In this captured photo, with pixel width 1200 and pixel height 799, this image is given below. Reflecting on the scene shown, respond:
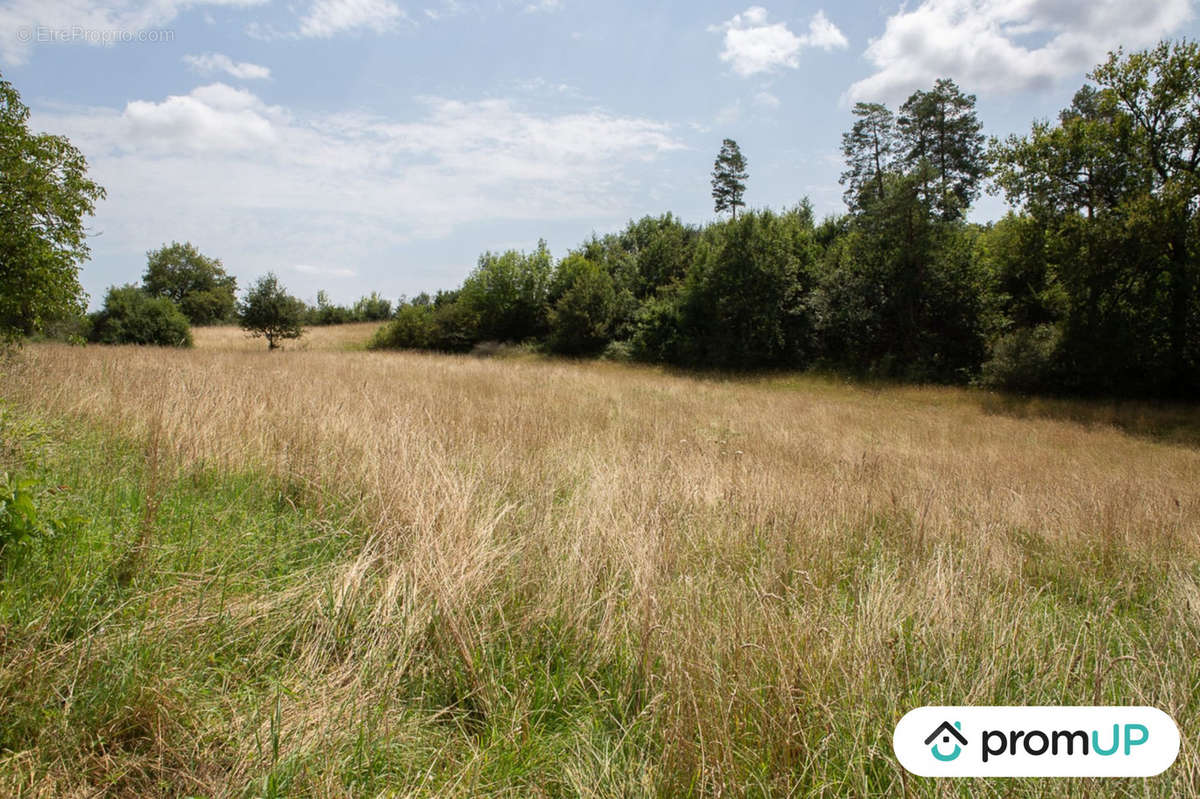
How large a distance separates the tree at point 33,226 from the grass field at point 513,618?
769 cm

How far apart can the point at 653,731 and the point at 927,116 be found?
45.5 metres

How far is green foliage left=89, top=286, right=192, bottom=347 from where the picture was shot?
110ft

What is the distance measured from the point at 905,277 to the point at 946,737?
27.1 m

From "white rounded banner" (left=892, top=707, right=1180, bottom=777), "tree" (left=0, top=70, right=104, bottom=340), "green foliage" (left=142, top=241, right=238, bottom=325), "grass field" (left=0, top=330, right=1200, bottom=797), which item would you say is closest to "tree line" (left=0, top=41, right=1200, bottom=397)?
"tree" (left=0, top=70, right=104, bottom=340)

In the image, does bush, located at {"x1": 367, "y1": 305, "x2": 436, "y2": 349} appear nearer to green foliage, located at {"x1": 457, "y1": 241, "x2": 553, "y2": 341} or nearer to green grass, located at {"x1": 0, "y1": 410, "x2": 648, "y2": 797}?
green foliage, located at {"x1": 457, "y1": 241, "x2": 553, "y2": 341}

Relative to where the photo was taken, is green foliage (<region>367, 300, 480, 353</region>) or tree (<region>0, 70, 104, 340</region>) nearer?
tree (<region>0, 70, 104, 340</region>)

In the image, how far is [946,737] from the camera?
178 cm

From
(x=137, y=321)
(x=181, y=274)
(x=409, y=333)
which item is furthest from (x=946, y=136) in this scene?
(x=181, y=274)

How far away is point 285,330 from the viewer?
33.4 meters

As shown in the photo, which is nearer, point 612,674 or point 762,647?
point 762,647

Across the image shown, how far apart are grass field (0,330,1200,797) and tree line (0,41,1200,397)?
11.9 metres

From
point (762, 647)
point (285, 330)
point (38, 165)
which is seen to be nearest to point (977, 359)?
point (762, 647)

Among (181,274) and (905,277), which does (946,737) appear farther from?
(181,274)

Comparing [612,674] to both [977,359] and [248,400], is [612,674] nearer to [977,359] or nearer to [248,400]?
[248,400]
